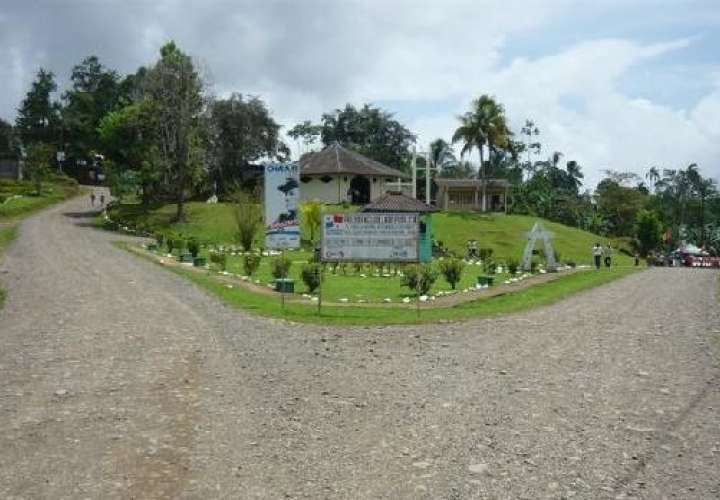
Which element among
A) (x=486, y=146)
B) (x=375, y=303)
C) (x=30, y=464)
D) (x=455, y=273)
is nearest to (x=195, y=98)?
(x=486, y=146)

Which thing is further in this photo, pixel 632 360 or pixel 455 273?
pixel 455 273

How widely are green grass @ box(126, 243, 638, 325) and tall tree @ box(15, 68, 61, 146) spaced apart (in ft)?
239

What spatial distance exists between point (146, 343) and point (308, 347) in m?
2.43

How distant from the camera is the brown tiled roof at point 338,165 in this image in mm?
59375

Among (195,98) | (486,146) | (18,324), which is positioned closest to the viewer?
(18,324)

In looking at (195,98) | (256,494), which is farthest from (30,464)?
(195,98)

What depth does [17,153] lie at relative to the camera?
82.7m

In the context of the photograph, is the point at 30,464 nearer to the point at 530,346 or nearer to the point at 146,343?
the point at 146,343

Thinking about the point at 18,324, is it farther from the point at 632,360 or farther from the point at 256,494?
the point at 632,360

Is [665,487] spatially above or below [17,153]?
below

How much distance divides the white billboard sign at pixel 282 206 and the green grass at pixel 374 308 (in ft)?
5.07

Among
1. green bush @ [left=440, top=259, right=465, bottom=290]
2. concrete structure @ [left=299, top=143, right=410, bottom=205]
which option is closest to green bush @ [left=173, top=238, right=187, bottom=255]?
green bush @ [left=440, top=259, right=465, bottom=290]

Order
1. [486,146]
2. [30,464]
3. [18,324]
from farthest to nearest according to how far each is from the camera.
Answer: [486,146]
[18,324]
[30,464]

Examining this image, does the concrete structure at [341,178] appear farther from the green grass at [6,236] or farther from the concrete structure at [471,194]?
the green grass at [6,236]
